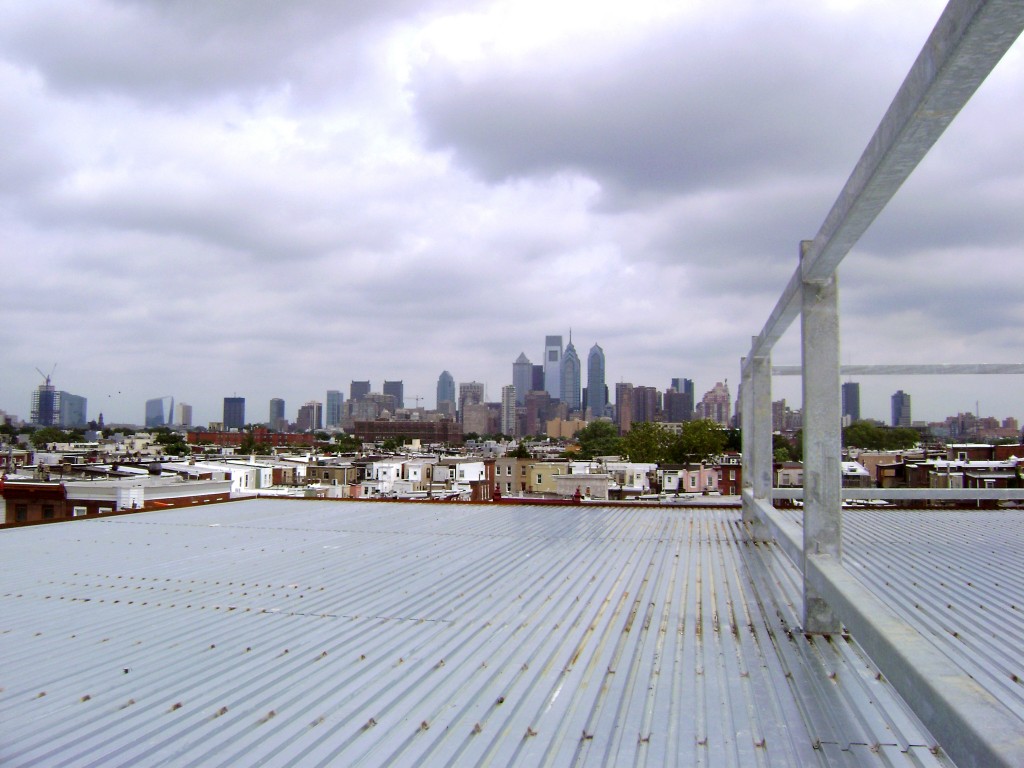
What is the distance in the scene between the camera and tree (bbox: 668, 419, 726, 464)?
75.6m

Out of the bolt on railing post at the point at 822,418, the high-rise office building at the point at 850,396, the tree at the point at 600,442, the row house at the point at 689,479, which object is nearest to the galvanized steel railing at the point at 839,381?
the bolt on railing post at the point at 822,418

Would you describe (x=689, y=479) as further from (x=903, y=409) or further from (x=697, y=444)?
(x=903, y=409)

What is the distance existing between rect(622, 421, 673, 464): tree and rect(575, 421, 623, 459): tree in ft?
36.6

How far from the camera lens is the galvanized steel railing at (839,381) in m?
2.31

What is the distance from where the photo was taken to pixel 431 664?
4.50 metres

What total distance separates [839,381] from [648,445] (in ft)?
251

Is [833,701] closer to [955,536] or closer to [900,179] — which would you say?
[900,179]

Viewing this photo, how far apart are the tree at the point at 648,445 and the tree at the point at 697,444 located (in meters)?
0.98

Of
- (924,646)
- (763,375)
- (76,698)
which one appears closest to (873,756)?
(924,646)

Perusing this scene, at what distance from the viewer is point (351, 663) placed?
15.0 feet

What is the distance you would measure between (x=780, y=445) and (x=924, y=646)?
91.4 m

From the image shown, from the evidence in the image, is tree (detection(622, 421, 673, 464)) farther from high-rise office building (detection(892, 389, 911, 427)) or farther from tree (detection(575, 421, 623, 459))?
high-rise office building (detection(892, 389, 911, 427))

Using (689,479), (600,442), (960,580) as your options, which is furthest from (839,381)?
(600,442)

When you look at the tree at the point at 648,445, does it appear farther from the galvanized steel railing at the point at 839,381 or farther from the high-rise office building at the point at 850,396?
the galvanized steel railing at the point at 839,381
